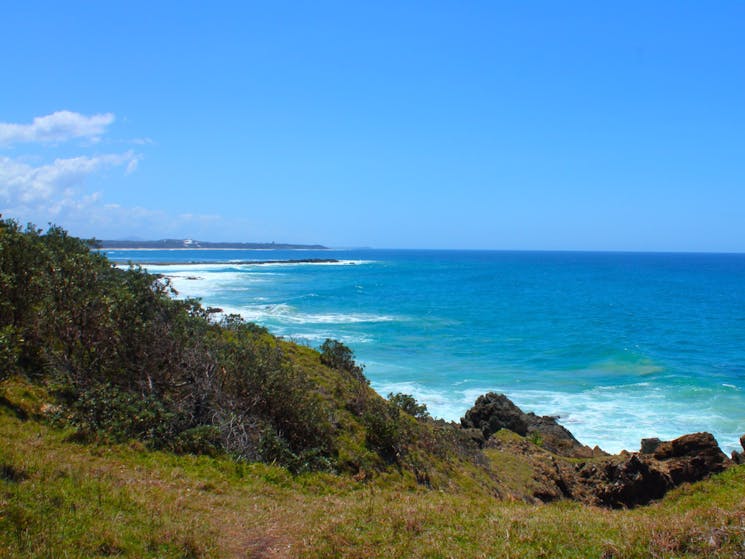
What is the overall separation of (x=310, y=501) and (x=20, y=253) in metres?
8.68

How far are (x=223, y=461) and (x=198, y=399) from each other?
198 cm

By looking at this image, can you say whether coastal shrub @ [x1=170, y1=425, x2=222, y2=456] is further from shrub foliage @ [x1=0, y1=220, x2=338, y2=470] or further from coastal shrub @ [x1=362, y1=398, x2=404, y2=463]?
coastal shrub @ [x1=362, y1=398, x2=404, y2=463]

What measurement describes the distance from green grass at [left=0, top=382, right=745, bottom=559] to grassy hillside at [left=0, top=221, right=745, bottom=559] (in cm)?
3

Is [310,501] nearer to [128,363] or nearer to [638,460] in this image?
[128,363]

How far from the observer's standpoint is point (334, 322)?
46.1m

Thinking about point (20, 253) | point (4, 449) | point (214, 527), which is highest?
point (20, 253)

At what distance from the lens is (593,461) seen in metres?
16.2

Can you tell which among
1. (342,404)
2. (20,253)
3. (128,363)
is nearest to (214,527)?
(128,363)

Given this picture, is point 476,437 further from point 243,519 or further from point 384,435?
point 243,519

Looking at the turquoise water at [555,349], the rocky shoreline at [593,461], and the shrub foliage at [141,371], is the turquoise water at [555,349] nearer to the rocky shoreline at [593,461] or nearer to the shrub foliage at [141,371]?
the rocky shoreline at [593,461]

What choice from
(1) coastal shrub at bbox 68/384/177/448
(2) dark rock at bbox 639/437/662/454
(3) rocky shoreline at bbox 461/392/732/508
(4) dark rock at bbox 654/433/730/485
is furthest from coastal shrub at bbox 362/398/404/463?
(2) dark rock at bbox 639/437/662/454

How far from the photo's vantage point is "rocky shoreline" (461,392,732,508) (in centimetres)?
1303

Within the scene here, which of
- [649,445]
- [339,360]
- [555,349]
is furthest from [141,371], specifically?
[555,349]

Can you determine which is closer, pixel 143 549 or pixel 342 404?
pixel 143 549
